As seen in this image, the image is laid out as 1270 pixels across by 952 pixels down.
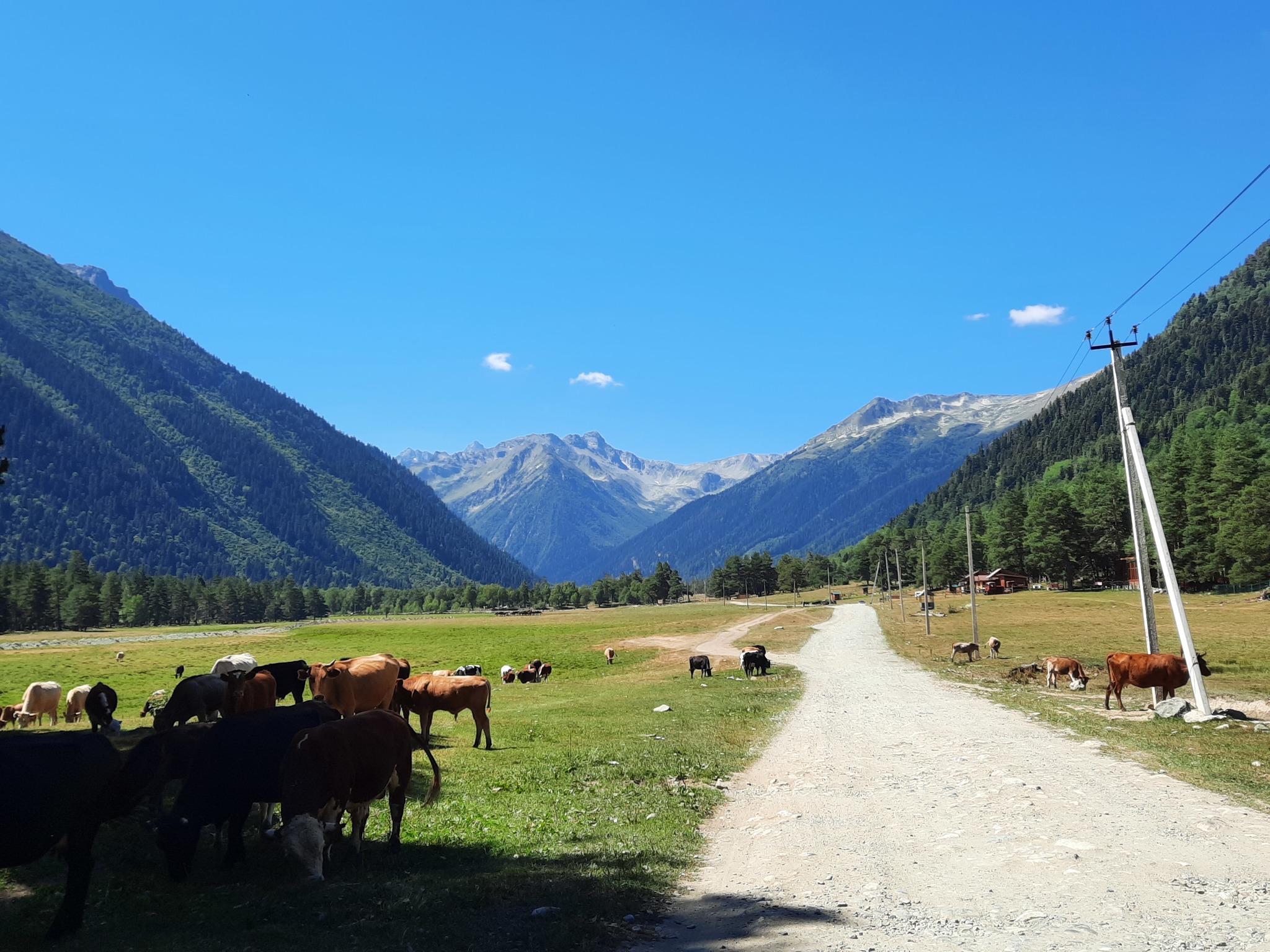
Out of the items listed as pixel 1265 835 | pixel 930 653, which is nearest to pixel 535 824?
pixel 1265 835

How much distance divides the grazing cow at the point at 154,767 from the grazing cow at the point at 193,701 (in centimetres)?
871

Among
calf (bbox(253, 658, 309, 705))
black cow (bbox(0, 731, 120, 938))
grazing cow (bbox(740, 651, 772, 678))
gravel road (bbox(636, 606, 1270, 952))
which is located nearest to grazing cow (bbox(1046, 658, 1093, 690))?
grazing cow (bbox(740, 651, 772, 678))

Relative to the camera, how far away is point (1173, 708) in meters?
24.7

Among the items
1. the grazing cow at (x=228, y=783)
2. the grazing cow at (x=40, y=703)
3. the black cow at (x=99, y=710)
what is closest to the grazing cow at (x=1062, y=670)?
the grazing cow at (x=228, y=783)

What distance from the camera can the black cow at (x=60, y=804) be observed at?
8.39 m

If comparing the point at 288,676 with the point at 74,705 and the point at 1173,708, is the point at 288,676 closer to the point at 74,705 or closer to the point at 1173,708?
the point at 74,705

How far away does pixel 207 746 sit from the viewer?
1149 cm

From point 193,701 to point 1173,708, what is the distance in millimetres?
29894

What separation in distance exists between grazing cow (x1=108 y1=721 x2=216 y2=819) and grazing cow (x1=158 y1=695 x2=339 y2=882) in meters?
A: 0.48

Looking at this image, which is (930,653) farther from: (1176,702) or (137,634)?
(137,634)

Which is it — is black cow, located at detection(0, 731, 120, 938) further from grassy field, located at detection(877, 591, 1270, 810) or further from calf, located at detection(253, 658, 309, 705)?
grassy field, located at detection(877, 591, 1270, 810)

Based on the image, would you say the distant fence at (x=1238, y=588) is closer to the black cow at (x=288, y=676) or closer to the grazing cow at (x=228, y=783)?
the black cow at (x=288, y=676)

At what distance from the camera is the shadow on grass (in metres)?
8.27

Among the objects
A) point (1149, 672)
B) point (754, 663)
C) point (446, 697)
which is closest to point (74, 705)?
point (446, 697)
